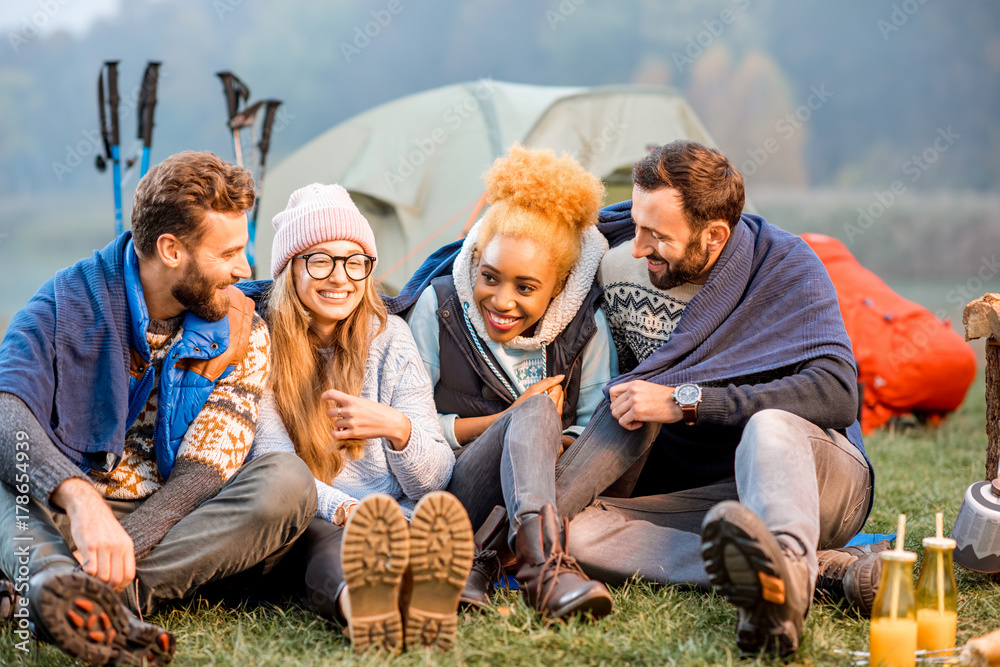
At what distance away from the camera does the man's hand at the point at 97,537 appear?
1.73 m

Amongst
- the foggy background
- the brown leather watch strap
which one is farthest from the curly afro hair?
the foggy background

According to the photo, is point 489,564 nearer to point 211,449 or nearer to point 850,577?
point 211,449

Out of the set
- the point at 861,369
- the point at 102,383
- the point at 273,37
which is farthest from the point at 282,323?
the point at 273,37

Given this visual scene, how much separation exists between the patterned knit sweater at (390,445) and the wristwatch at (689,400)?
0.63 m

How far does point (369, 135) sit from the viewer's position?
5.91 metres

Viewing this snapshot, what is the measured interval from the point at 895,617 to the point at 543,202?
1.41m

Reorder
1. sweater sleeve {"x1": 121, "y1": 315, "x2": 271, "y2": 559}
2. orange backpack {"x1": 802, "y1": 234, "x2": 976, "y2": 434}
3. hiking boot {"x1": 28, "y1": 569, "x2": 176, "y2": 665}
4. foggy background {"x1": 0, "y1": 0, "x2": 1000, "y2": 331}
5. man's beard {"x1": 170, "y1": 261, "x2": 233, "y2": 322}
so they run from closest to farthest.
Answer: hiking boot {"x1": 28, "y1": 569, "x2": 176, "y2": 665}, sweater sleeve {"x1": 121, "y1": 315, "x2": 271, "y2": 559}, man's beard {"x1": 170, "y1": 261, "x2": 233, "y2": 322}, orange backpack {"x1": 802, "y1": 234, "x2": 976, "y2": 434}, foggy background {"x1": 0, "y1": 0, "x2": 1000, "y2": 331}

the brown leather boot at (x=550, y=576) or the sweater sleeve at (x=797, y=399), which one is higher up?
the sweater sleeve at (x=797, y=399)

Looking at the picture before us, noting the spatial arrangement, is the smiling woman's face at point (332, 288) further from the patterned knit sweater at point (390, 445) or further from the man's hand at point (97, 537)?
the man's hand at point (97, 537)

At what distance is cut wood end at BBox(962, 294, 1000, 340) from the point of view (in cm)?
254

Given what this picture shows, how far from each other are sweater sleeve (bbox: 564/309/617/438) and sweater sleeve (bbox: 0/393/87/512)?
1.35 meters

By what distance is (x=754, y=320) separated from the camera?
243cm

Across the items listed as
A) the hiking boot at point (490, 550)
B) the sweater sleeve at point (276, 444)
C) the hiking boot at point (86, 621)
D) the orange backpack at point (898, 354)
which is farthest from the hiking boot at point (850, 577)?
the orange backpack at point (898, 354)

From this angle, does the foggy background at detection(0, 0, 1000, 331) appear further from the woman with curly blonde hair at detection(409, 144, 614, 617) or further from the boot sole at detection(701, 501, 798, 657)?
the boot sole at detection(701, 501, 798, 657)
